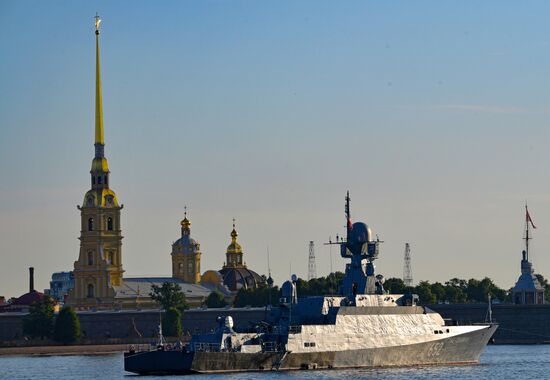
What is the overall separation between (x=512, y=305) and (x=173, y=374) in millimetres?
90962

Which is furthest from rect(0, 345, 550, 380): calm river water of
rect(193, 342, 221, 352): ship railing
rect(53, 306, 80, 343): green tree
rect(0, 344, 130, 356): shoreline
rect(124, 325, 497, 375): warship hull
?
rect(53, 306, 80, 343): green tree

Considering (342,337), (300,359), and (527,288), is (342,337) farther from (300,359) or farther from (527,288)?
(527,288)

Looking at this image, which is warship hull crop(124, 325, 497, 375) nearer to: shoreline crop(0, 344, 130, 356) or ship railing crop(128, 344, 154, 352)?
ship railing crop(128, 344, 154, 352)

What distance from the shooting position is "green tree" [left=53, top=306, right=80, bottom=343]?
634ft

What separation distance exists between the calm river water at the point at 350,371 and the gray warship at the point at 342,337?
137 centimetres

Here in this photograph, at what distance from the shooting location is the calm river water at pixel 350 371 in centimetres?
10498

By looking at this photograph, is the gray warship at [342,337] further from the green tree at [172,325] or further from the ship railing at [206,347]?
the green tree at [172,325]

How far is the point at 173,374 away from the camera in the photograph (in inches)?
4163

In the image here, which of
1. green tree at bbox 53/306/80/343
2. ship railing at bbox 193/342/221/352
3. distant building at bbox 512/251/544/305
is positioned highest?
distant building at bbox 512/251/544/305

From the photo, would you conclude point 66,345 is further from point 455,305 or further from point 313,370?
point 313,370

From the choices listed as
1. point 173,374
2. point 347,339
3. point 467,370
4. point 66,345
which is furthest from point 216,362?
point 66,345

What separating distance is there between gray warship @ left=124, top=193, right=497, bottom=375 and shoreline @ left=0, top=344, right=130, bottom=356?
67.2 meters

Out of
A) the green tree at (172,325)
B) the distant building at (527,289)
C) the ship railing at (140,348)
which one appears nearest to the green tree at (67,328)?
the ship railing at (140,348)

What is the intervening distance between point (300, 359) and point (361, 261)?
1117cm
